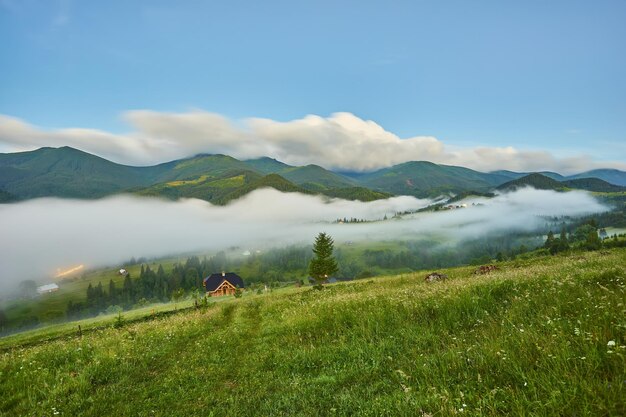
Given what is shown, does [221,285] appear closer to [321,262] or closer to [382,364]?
[321,262]

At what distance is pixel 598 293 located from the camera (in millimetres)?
9164

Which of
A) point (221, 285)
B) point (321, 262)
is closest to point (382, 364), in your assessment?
point (321, 262)

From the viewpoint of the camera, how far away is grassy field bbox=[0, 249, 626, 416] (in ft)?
17.1

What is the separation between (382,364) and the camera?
28.7 feet

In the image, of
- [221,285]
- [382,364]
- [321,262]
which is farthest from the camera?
[221,285]

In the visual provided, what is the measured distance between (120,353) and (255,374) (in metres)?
6.92

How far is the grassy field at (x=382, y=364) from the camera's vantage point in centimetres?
520

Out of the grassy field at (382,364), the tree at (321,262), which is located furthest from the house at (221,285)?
the grassy field at (382,364)

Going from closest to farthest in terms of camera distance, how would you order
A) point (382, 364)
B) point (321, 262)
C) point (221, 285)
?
1. point (382, 364)
2. point (321, 262)
3. point (221, 285)

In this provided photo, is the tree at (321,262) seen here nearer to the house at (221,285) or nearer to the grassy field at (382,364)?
the grassy field at (382,364)

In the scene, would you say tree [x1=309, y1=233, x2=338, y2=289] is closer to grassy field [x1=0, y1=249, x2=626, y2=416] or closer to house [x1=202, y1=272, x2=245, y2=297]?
grassy field [x1=0, y1=249, x2=626, y2=416]

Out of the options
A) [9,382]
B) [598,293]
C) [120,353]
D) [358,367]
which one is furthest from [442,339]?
[9,382]

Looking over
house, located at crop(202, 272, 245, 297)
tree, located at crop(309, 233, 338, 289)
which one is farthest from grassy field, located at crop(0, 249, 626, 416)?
house, located at crop(202, 272, 245, 297)

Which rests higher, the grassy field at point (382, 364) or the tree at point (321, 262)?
the grassy field at point (382, 364)
